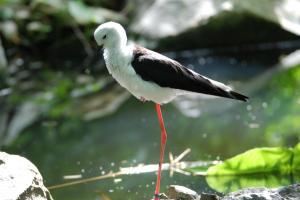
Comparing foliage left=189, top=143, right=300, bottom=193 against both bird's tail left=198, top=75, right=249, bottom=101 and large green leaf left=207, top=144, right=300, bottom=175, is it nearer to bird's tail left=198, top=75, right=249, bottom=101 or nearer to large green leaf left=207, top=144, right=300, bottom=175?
large green leaf left=207, top=144, right=300, bottom=175

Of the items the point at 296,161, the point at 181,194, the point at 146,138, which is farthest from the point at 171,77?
the point at 146,138

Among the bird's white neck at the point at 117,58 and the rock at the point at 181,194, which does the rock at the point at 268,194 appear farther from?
the bird's white neck at the point at 117,58

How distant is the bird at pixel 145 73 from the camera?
2863 millimetres

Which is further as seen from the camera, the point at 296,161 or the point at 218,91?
the point at 296,161

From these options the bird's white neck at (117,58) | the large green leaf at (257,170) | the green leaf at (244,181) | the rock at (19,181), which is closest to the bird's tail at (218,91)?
the bird's white neck at (117,58)

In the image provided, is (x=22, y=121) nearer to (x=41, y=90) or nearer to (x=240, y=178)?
(x=41, y=90)

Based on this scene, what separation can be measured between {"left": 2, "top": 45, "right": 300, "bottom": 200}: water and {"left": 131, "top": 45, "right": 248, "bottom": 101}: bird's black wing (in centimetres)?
62

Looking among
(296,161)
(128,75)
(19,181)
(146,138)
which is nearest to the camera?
(19,181)

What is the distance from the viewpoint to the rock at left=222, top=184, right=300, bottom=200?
8.58 feet

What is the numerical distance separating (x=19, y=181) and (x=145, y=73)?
0.73 metres

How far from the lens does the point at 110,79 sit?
593 centimetres

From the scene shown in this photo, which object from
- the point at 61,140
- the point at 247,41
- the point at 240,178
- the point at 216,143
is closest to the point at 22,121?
the point at 61,140

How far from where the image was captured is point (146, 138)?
4293 millimetres

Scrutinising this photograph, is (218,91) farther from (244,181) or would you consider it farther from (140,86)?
(244,181)
